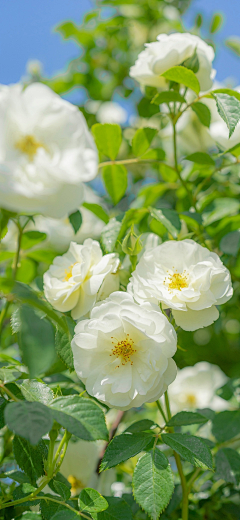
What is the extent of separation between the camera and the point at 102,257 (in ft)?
2.53

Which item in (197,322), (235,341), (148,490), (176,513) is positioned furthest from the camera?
(235,341)

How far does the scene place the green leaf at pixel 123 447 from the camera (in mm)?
619

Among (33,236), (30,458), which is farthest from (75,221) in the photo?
(30,458)

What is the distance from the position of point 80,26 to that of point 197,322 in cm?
154

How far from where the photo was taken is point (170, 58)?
90cm

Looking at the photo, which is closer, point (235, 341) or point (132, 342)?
point (132, 342)

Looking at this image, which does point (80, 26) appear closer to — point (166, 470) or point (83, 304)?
point (83, 304)

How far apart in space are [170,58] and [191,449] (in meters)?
0.76

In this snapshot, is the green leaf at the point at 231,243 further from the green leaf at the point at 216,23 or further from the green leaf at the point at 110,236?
the green leaf at the point at 216,23

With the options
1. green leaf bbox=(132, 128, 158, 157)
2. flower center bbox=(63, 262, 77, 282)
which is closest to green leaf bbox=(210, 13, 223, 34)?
green leaf bbox=(132, 128, 158, 157)

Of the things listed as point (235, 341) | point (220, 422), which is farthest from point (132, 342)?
point (235, 341)

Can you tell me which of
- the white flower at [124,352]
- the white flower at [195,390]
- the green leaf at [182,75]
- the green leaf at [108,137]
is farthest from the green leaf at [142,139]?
the white flower at [195,390]

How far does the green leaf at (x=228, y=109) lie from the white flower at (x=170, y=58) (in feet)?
0.60

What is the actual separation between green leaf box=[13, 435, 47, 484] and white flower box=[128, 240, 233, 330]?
27 cm
